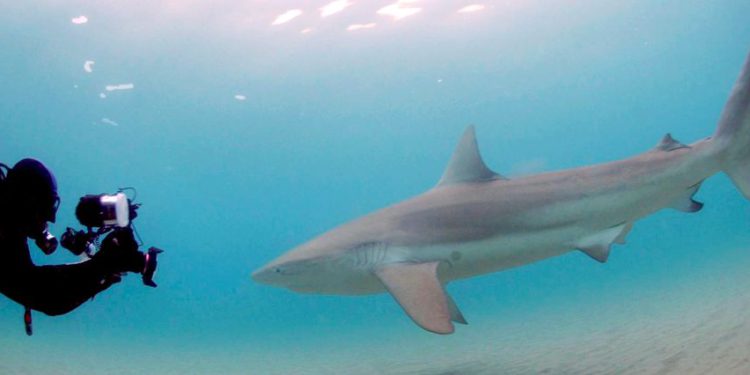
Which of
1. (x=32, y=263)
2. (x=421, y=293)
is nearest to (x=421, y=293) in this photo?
(x=421, y=293)

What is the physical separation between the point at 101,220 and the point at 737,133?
259 inches

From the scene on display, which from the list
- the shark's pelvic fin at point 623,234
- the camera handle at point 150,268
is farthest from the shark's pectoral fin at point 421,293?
the shark's pelvic fin at point 623,234

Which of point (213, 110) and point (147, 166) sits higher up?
point (147, 166)

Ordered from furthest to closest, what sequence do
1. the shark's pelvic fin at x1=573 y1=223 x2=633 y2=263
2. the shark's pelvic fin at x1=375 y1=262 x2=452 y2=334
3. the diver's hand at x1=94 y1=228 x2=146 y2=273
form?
1. the shark's pelvic fin at x1=573 y1=223 x2=633 y2=263
2. the shark's pelvic fin at x1=375 y1=262 x2=452 y2=334
3. the diver's hand at x1=94 y1=228 x2=146 y2=273

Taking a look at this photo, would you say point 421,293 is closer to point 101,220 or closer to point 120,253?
point 120,253

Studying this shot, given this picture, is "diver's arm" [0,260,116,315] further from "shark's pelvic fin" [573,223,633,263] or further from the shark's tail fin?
the shark's tail fin

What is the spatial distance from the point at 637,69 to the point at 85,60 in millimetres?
56579

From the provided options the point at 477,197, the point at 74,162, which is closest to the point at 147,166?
the point at 74,162

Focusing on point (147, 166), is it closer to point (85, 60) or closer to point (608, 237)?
point (85, 60)

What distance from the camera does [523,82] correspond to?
52844 millimetres

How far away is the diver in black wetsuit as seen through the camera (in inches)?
113

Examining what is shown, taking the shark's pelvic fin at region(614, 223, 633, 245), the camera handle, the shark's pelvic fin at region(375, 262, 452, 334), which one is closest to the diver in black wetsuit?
the camera handle

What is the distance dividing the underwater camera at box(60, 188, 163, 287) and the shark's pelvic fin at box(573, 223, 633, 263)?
4714mm

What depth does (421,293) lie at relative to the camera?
470 centimetres
